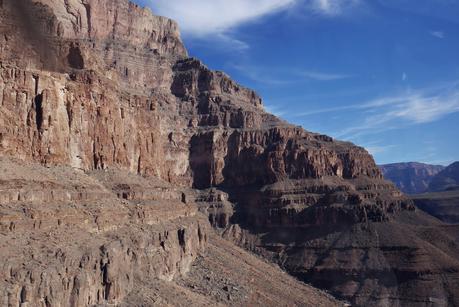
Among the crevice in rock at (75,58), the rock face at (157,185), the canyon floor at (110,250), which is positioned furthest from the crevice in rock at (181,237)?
the crevice in rock at (75,58)

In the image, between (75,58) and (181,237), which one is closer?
(181,237)

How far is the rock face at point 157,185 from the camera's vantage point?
2336 inches

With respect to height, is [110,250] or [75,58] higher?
[75,58]

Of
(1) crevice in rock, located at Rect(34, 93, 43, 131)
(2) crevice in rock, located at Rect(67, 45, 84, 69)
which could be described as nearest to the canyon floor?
(1) crevice in rock, located at Rect(34, 93, 43, 131)

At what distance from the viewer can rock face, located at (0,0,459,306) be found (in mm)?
59344

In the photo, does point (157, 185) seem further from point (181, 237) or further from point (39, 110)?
point (39, 110)

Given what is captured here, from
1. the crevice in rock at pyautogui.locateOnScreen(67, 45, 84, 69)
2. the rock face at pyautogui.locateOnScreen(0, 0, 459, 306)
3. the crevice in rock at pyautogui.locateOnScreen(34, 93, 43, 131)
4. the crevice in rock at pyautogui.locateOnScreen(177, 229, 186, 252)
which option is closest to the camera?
the rock face at pyautogui.locateOnScreen(0, 0, 459, 306)

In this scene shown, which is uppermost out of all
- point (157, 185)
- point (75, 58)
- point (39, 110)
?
point (75, 58)

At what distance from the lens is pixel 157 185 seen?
10012 cm

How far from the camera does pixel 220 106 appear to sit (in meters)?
181

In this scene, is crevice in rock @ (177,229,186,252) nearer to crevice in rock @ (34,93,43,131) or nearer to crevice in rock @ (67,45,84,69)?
crevice in rock @ (34,93,43,131)

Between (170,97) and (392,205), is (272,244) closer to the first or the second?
(392,205)

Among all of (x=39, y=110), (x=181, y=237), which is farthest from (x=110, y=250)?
(x=181, y=237)

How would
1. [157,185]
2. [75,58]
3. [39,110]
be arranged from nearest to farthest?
[39,110], [75,58], [157,185]
